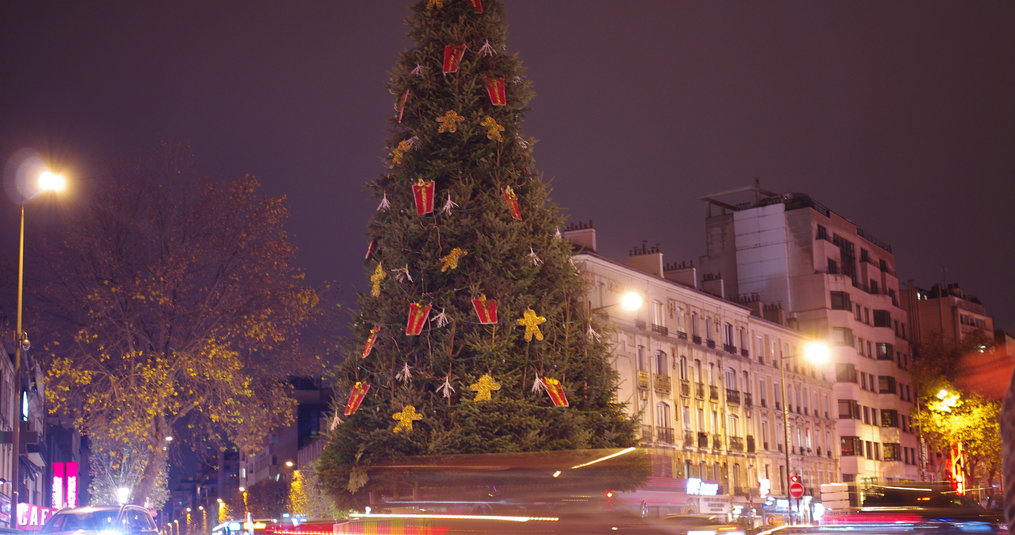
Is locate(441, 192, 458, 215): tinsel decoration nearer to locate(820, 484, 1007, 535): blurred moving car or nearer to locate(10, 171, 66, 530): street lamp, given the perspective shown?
locate(820, 484, 1007, 535): blurred moving car

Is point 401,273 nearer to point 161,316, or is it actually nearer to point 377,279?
point 377,279

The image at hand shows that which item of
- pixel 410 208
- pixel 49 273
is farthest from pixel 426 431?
pixel 49 273

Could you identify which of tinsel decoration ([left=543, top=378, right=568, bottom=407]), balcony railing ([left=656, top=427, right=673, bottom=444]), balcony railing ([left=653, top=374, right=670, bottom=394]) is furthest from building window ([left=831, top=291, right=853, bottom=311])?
tinsel decoration ([left=543, top=378, right=568, bottom=407])

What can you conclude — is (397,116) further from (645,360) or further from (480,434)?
(645,360)

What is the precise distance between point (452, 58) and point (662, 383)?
1689 inches

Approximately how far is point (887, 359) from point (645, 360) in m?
37.6

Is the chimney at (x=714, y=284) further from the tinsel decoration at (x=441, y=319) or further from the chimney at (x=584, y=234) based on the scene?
the tinsel decoration at (x=441, y=319)

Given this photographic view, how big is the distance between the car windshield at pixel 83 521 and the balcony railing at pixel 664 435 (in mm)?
39235

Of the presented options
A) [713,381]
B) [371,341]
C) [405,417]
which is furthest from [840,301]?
[405,417]

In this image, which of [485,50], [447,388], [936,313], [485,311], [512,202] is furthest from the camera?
[936,313]

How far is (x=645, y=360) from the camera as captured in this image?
A: 61781mm

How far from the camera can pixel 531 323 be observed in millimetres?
21281

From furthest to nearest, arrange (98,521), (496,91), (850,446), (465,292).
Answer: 1. (850,446)
2. (98,521)
3. (496,91)
4. (465,292)

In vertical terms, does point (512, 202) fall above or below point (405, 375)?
above
